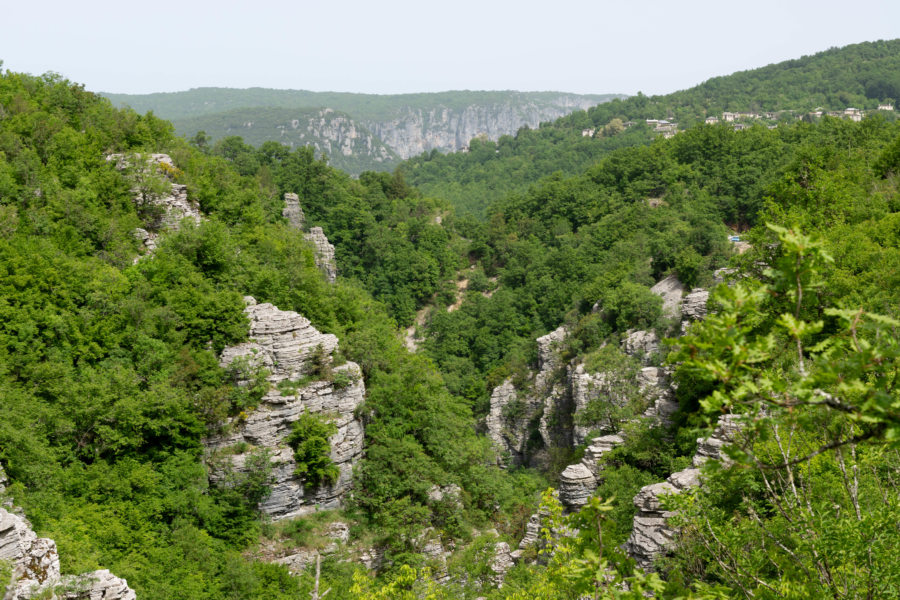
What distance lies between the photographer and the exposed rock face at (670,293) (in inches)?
1550

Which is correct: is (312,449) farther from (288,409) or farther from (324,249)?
(324,249)

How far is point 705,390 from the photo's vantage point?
78.8 feet

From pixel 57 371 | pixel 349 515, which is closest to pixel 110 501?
pixel 57 371

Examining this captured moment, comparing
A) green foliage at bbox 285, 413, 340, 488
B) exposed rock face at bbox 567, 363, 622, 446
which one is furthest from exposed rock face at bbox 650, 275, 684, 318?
green foliage at bbox 285, 413, 340, 488

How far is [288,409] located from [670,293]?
28283mm

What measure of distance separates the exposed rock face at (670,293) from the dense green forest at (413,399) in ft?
2.96

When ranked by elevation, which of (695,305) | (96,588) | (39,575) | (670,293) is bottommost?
(96,588)

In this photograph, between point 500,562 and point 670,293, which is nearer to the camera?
point 500,562

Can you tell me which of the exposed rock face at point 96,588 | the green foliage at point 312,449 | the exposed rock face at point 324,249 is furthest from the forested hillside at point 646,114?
the exposed rock face at point 96,588

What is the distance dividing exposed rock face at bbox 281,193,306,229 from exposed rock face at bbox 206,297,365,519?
3186cm

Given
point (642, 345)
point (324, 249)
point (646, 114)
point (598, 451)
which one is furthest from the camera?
point (646, 114)

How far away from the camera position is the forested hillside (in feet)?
387

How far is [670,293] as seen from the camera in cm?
4259

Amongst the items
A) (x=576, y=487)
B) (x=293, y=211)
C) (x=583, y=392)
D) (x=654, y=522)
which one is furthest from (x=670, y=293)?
(x=293, y=211)
